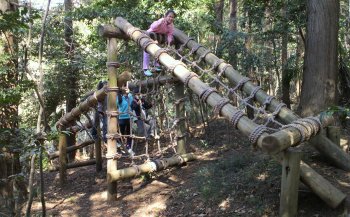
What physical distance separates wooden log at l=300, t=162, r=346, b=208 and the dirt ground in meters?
0.11

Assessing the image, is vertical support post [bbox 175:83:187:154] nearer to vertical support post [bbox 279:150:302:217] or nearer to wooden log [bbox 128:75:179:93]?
wooden log [bbox 128:75:179:93]

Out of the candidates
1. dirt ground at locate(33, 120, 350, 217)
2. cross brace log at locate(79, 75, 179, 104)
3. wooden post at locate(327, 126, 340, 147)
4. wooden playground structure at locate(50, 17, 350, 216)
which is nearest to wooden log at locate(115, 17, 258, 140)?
wooden playground structure at locate(50, 17, 350, 216)

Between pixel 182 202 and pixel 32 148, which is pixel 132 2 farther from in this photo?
pixel 32 148

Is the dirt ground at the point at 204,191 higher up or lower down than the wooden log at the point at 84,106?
lower down

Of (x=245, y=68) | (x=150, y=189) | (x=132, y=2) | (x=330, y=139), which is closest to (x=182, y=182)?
(x=150, y=189)

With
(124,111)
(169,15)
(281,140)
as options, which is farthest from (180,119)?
(281,140)

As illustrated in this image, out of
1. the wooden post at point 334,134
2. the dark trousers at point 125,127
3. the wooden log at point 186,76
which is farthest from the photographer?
the dark trousers at point 125,127

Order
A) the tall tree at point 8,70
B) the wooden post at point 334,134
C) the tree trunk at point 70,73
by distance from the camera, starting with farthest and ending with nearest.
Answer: the tree trunk at point 70,73 < the tall tree at point 8,70 < the wooden post at point 334,134

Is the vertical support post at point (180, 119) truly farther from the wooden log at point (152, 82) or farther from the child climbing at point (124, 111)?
the child climbing at point (124, 111)

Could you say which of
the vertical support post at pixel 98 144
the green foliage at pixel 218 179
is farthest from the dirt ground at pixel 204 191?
the vertical support post at pixel 98 144

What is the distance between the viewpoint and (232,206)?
4695 millimetres

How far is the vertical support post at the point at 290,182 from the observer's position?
3.79m

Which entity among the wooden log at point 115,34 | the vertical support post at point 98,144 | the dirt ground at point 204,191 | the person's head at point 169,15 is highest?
the person's head at point 169,15

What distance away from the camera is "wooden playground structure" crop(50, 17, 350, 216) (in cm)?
383
